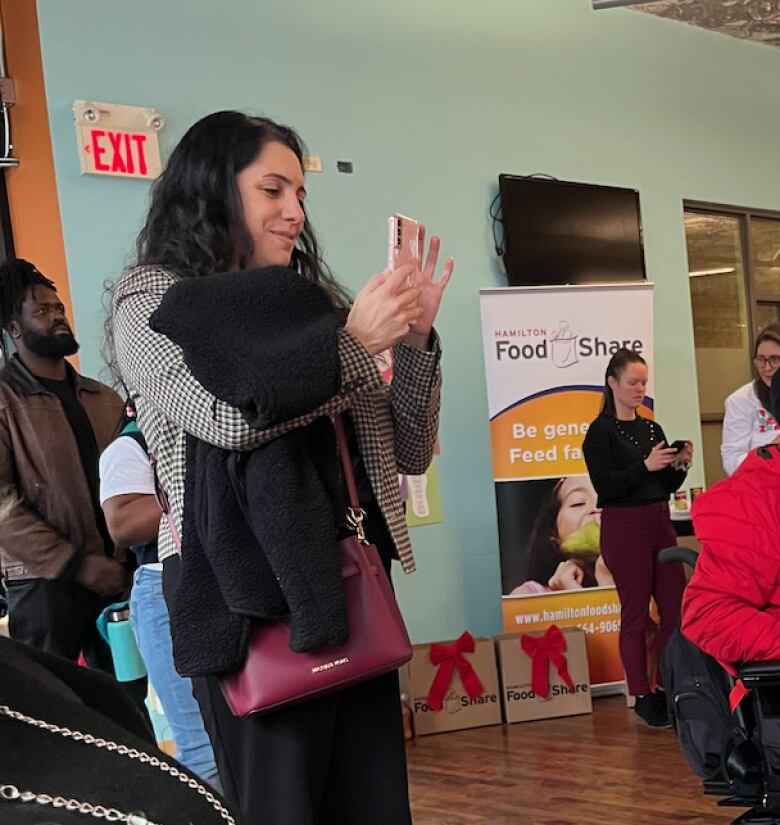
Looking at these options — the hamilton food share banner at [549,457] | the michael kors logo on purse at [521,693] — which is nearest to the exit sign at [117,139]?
the hamilton food share banner at [549,457]

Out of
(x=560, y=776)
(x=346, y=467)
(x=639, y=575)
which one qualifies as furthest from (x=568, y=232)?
(x=346, y=467)

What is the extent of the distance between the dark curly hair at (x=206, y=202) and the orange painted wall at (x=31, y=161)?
263cm

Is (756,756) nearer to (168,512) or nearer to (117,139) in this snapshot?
(168,512)

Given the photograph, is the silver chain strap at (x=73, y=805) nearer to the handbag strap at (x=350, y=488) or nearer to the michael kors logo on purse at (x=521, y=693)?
the handbag strap at (x=350, y=488)

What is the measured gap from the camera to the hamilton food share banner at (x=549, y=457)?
16.3 ft

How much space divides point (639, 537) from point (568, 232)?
1757 millimetres

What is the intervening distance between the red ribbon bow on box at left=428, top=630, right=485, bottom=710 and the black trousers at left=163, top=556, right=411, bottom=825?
3.12m

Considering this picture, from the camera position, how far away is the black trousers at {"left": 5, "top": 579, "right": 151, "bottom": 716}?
2.89 metres

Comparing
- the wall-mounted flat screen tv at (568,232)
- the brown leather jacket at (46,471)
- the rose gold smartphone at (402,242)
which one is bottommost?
the brown leather jacket at (46,471)

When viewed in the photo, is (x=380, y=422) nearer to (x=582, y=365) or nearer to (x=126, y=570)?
(x=126, y=570)

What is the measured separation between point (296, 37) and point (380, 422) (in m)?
3.70

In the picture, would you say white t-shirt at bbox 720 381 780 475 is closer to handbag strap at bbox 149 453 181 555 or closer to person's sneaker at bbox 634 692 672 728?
person's sneaker at bbox 634 692 672 728

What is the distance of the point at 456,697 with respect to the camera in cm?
464

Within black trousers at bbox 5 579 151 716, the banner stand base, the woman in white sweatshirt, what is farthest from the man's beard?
the woman in white sweatshirt
